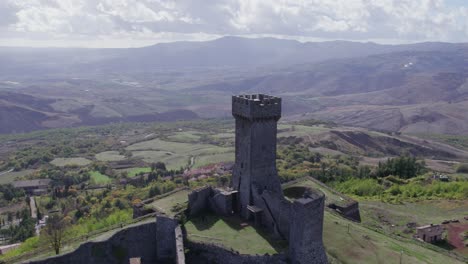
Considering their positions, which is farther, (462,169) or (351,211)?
(462,169)

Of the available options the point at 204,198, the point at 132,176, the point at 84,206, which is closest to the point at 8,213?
the point at 84,206

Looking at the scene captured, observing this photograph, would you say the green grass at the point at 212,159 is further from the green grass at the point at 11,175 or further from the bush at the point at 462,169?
the bush at the point at 462,169

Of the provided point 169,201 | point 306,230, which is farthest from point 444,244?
point 169,201

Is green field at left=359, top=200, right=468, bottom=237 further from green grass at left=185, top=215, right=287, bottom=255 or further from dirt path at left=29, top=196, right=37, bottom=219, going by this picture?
dirt path at left=29, top=196, right=37, bottom=219

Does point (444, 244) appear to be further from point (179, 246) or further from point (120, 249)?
point (120, 249)

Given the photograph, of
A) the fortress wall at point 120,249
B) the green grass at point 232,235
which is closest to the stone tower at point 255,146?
the green grass at point 232,235
